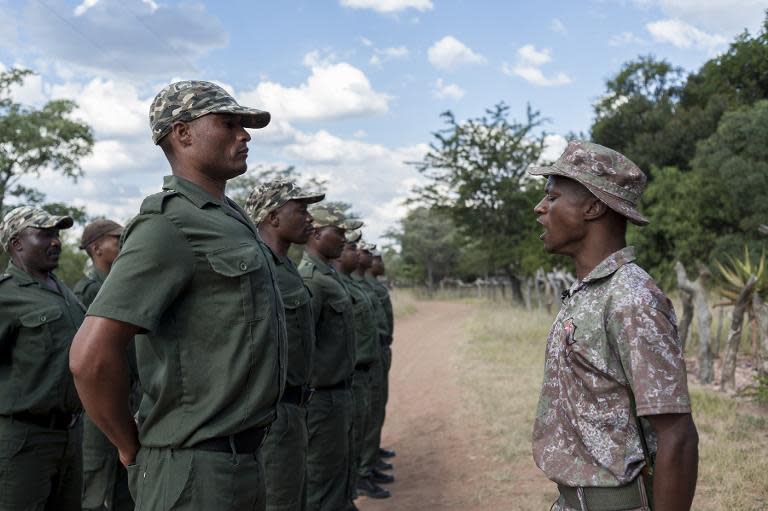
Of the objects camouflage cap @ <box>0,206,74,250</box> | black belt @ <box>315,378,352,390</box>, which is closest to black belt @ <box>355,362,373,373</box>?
black belt @ <box>315,378,352,390</box>

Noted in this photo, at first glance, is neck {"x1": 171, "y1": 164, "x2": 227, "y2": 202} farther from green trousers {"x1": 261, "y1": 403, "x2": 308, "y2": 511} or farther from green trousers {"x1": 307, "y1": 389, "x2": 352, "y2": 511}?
green trousers {"x1": 307, "y1": 389, "x2": 352, "y2": 511}

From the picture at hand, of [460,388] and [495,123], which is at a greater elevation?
[495,123]

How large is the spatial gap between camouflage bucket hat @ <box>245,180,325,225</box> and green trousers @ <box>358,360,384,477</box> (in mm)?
3269

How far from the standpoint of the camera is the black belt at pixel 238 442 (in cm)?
247

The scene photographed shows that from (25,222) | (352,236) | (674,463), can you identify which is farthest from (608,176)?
(352,236)

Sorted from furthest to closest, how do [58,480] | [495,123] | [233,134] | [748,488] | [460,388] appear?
[495,123] → [460,388] → [748,488] → [58,480] → [233,134]

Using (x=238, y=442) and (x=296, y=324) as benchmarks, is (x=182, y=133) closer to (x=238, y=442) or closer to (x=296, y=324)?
(x=238, y=442)

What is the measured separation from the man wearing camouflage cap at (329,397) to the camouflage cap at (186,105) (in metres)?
2.60

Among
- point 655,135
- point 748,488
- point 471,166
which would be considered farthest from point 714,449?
point 655,135

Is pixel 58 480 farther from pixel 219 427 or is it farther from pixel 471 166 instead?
pixel 471 166

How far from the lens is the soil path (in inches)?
276

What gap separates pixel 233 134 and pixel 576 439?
5.27ft

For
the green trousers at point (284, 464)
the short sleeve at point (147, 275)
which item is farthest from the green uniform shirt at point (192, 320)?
the green trousers at point (284, 464)

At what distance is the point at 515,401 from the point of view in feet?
33.2
